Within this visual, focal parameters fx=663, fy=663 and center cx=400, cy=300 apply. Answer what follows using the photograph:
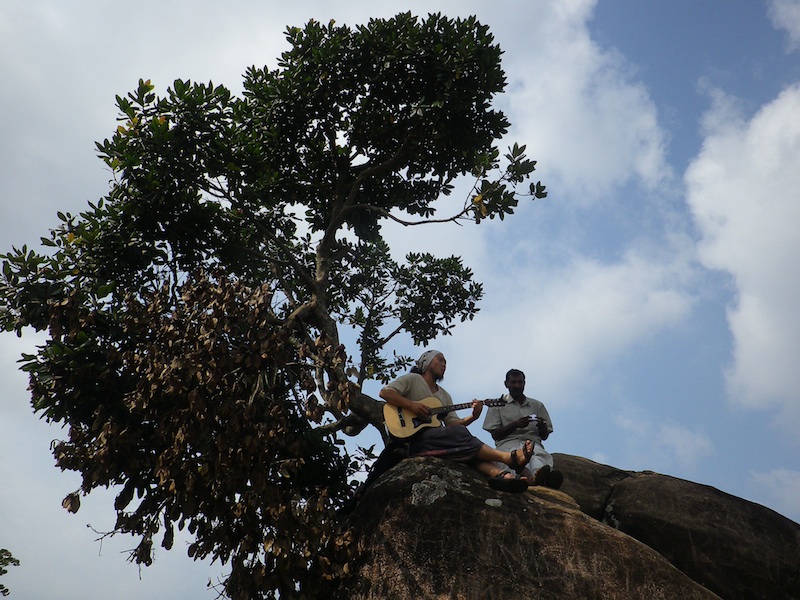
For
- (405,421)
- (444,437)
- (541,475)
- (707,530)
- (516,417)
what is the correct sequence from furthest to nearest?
1. (707,530)
2. (516,417)
3. (405,421)
4. (444,437)
5. (541,475)

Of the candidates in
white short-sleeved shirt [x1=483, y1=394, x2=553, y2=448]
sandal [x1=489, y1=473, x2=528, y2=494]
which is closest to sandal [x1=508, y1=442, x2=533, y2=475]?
sandal [x1=489, y1=473, x2=528, y2=494]

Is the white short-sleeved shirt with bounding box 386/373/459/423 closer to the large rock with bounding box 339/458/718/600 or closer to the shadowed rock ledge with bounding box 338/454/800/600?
the shadowed rock ledge with bounding box 338/454/800/600

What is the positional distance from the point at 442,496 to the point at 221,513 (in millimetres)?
2944

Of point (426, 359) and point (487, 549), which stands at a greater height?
point (426, 359)

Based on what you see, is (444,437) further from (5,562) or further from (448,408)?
(5,562)

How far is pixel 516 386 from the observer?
36.5 feet

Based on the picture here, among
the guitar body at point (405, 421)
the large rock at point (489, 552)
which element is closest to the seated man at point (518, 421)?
the guitar body at point (405, 421)

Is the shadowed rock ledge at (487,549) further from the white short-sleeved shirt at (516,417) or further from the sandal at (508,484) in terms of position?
the white short-sleeved shirt at (516,417)

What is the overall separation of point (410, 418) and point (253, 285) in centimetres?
592

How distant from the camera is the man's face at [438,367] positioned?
Result: 34.8ft

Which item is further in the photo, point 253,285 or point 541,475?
point 253,285

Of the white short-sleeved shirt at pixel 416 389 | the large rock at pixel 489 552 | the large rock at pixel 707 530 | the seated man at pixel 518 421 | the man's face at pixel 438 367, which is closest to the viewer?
the large rock at pixel 489 552

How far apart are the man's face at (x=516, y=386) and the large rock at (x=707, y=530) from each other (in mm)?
2972

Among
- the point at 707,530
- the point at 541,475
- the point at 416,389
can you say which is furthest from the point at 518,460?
the point at 707,530
